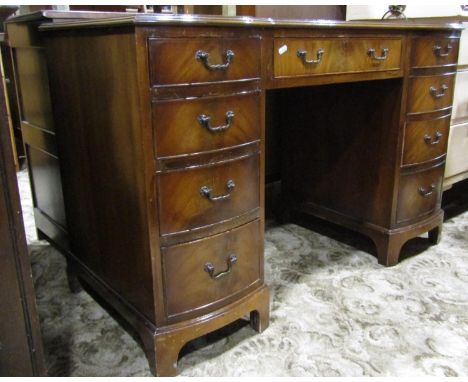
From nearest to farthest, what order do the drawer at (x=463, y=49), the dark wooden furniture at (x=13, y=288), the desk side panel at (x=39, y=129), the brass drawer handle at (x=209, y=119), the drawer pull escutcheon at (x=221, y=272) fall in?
the dark wooden furniture at (x=13, y=288) → the brass drawer handle at (x=209, y=119) → the drawer pull escutcheon at (x=221, y=272) → the desk side panel at (x=39, y=129) → the drawer at (x=463, y=49)

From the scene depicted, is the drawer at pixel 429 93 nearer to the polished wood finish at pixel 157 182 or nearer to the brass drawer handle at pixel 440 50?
the brass drawer handle at pixel 440 50

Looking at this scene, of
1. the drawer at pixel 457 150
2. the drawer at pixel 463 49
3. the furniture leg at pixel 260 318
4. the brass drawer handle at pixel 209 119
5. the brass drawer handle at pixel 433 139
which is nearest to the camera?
the brass drawer handle at pixel 209 119

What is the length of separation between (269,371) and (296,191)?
3.24ft

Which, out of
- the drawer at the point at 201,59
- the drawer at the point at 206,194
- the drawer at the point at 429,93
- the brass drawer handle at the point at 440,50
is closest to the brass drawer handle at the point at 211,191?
the drawer at the point at 206,194

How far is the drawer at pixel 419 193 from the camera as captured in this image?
5.64ft

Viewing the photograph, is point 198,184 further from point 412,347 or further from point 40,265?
point 40,265

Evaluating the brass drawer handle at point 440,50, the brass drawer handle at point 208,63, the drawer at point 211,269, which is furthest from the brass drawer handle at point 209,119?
the brass drawer handle at point 440,50

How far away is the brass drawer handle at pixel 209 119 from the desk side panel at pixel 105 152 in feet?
0.46

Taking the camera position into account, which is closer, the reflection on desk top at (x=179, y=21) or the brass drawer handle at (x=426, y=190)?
the reflection on desk top at (x=179, y=21)

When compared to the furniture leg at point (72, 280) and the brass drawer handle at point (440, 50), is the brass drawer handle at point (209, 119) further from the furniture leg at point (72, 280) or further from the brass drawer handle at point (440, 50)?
the brass drawer handle at point (440, 50)

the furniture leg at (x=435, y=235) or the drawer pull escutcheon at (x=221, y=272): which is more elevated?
the drawer pull escutcheon at (x=221, y=272)

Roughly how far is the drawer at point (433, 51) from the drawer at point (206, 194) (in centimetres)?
74

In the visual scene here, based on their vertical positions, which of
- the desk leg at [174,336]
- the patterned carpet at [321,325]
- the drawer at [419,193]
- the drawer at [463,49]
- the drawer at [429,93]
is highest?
the drawer at [463,49]

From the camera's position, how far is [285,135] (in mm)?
2035
